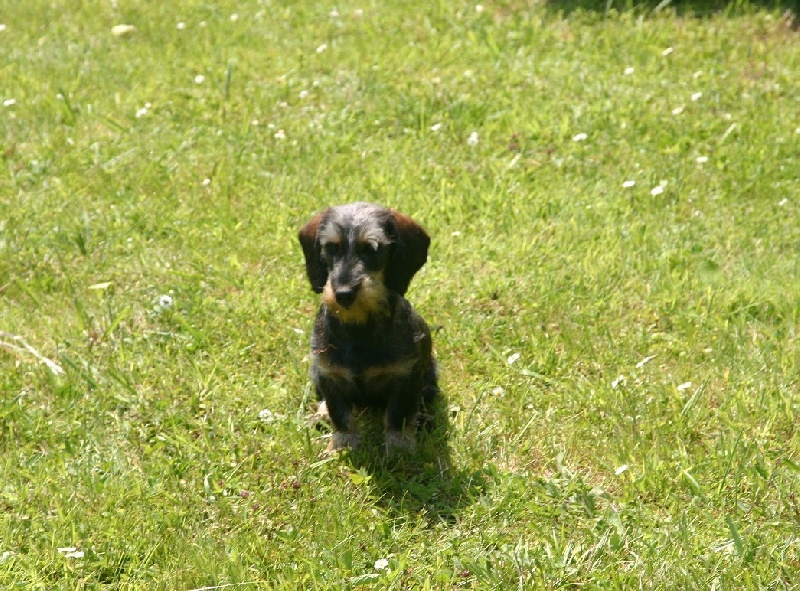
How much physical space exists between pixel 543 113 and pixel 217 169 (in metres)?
2.30

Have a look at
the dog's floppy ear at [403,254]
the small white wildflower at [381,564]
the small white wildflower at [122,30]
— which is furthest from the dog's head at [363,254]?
the small white wildflower at [122,30]

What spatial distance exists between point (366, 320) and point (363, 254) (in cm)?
30

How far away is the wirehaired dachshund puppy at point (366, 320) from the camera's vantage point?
4.44 m

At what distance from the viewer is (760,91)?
775 cm

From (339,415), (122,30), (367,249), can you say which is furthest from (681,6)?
(339,415)

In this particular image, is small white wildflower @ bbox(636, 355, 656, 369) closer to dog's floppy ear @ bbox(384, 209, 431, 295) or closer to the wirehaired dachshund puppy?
the wirehaired dachshund puppy

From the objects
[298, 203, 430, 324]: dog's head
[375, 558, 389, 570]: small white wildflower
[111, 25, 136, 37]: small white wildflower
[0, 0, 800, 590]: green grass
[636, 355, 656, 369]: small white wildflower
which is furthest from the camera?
[111, 25, 136, 37]: small white wildflower

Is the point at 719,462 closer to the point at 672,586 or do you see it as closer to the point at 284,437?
the point at 672,586

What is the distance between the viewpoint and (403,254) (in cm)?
465

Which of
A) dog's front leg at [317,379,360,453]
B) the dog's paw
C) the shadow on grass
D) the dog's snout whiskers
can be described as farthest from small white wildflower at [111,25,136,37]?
the dog's snout whiskers

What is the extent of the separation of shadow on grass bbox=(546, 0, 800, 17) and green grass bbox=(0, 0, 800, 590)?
0.06 meters

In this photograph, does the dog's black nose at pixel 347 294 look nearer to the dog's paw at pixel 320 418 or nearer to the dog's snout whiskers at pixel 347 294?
the dog's snout whiskers at pixel 347 294

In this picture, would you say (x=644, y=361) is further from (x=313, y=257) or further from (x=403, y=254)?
(x=313, y=257)

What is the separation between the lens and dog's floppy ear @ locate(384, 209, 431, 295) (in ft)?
15.2
